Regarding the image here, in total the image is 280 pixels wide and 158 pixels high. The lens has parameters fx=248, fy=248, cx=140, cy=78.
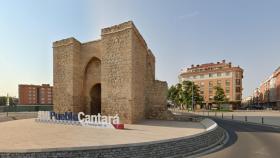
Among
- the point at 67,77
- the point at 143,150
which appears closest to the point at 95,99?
the point at 67,77

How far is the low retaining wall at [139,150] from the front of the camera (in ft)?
28.3

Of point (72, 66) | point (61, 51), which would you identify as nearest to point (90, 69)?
point (72, 66)

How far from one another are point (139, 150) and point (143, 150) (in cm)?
17

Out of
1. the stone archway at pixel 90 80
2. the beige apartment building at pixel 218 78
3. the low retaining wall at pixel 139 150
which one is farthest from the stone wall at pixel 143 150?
the beige apartment building at pixel 218 78

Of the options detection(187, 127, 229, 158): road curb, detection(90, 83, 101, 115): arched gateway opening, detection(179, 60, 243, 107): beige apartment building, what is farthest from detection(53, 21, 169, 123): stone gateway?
detection(179, 60, 243, 107): beige apartment building

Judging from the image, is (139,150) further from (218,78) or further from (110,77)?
(218,78)

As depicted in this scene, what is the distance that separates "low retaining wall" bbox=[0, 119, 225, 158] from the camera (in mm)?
8617

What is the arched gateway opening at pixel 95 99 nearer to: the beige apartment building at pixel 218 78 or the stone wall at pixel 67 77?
the stone wall at pixel 67 77

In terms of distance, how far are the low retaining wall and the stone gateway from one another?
462 inches

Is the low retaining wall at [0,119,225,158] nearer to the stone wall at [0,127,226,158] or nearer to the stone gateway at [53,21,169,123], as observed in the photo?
the stone wall at [0,127,226,158]

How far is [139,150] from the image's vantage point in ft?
31.7

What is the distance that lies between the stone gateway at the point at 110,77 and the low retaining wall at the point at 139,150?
1174 centimetres

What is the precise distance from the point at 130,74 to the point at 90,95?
8.69 meters

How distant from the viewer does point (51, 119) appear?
24.5 metres
